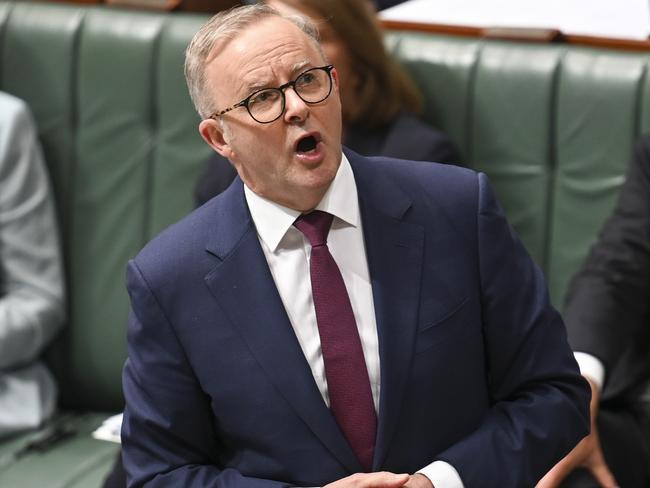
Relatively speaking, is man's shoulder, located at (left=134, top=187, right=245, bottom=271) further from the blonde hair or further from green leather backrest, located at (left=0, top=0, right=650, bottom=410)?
green leather backrest, located at (left=0, top=0, right=650, bottom=410)

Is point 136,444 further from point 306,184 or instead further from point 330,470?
point 306,184

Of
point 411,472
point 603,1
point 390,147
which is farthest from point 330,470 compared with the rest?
point 603,1

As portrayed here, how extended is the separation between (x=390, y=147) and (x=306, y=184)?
89cm

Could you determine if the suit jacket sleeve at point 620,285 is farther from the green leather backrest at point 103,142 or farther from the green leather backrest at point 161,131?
the green leather backrest at point 103,142

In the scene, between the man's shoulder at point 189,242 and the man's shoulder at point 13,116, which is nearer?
the man's shoulder at point 189,242

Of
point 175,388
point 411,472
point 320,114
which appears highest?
point 320,114

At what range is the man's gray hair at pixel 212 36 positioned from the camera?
58.7 inches

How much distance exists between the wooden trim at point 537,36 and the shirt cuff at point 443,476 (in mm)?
1190

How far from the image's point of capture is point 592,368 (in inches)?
78.8

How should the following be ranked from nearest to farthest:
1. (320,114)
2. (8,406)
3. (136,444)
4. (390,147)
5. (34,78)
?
(320,114)
(136,444)
(390,147)
(8,406)
(34,78)

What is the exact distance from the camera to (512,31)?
2.46m

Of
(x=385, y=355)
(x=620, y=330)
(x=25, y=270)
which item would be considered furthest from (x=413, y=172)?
(x=25, y=270)

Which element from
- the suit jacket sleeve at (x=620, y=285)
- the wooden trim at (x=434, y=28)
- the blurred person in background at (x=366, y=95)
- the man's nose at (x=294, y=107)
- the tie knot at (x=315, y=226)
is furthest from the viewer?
the wooden trim at (x=434, y=28)

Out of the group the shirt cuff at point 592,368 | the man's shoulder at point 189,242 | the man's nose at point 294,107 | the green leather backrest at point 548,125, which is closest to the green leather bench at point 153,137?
the green leather backrest at point 548,125
